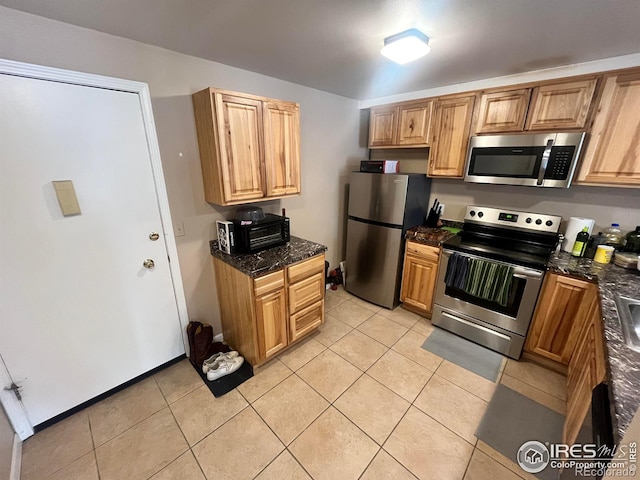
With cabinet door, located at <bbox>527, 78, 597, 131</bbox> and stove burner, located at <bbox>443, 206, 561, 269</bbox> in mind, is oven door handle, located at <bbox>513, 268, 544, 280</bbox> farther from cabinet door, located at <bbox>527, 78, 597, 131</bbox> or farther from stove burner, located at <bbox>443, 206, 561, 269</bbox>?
cabinet door, located at <bbox>527, 78, 597, 131</bbox>

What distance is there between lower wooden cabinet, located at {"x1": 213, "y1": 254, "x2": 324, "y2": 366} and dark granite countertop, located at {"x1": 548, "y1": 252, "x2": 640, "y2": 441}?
1.75 metres

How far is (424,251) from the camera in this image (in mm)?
2557

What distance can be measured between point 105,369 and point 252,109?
2.16 meters

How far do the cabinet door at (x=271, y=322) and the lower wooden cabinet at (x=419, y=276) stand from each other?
1.41 m

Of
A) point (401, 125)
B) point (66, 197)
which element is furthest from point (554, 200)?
point (66, 197)

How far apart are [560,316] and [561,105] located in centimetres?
162

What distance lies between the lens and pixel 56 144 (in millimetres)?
1426

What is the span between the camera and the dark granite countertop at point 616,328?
2.78ft

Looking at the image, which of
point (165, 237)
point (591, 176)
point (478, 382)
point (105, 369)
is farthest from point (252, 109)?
point (478, 382)

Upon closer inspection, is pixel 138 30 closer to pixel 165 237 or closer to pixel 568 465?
pixel 165 237

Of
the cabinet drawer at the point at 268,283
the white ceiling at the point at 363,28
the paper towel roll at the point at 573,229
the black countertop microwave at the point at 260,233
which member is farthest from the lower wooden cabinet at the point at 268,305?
the paper towel roll at the point at 573,229

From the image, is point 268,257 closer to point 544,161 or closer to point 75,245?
point 75,245

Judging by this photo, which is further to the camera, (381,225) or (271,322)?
(381,225)

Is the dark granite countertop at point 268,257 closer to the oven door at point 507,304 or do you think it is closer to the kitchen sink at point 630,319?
the oven door at point 507,304
